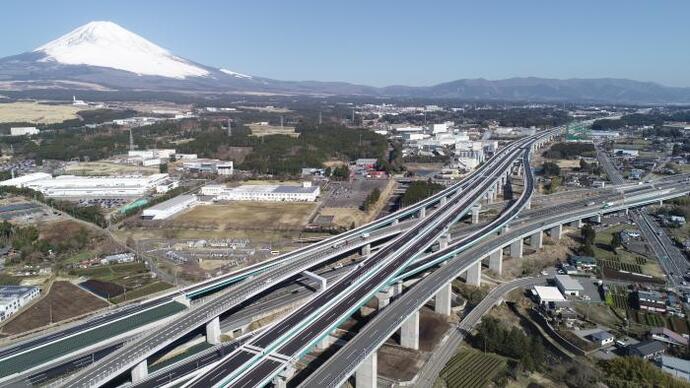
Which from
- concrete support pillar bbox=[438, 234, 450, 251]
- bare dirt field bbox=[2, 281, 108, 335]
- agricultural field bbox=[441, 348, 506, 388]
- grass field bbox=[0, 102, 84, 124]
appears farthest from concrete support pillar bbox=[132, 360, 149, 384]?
grass field bbox=[0, 102, 84, 124]

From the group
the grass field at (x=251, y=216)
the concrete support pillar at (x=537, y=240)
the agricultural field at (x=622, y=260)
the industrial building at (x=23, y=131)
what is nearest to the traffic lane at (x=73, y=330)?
the grass field at (x=251, y=216)

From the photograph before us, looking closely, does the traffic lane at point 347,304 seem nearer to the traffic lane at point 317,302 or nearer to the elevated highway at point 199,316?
the traffic lane at point 317,302

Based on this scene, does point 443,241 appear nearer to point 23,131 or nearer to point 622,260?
point 622,260

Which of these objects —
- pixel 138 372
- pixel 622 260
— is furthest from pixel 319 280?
pixel 622 260

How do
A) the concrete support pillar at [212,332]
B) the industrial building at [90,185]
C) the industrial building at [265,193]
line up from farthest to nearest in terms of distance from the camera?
the industrial building at [90,185] < the industrial building at [265,193] < the concrete support pillar at [212,332]

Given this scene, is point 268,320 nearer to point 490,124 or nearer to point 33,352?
point 33,352

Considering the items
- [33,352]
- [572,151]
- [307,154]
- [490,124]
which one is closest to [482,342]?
[33,352]
